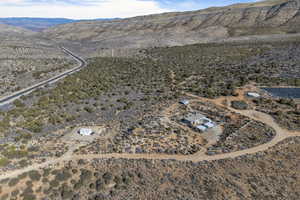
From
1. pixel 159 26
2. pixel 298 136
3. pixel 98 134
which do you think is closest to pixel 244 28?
pixel 159 26

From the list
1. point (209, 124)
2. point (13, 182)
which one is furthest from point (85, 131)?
point (209, 124)

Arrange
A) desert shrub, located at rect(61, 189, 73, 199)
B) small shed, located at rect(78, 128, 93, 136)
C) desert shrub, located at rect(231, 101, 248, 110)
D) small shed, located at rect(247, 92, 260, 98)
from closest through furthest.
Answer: desert shrub, located at rect(61, 189, 73, 199)
small shed, located at rect(78, 128, 93, 136)
desert shrub, located at rect(231, 101, 248, 110)
small shed, located at rect(247, 92, 260, 98)

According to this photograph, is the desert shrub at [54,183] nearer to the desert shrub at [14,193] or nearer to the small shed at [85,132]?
the desert shrub at [14,193]

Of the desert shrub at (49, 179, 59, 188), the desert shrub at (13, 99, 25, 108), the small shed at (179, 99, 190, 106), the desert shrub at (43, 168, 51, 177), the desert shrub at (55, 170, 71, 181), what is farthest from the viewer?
the small shed at (179, 99, 190, 106)

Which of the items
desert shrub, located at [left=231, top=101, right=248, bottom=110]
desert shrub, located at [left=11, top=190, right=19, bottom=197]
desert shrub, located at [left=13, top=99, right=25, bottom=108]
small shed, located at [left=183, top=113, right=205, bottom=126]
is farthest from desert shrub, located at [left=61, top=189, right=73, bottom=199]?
desert shrub, located at [left=231, top=101, right=248, bottom=110]

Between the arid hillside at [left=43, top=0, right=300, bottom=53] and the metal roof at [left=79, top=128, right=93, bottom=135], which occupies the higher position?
the arid hillside at [left=43, top=0, right=300, bottom=53]

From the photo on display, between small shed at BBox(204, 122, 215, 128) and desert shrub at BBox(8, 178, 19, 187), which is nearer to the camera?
desert shrub at BBox(8, 178, 19, 187)

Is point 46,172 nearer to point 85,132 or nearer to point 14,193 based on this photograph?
point 14,193

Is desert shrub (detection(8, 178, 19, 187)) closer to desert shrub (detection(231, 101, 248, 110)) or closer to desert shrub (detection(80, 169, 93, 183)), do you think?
desert shrub (detection(80, 169, 93, 183))

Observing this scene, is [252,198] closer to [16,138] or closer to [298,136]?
[298,136]

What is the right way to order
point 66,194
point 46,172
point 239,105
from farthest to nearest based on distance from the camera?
point 239,105
point 46,172
point 66,194

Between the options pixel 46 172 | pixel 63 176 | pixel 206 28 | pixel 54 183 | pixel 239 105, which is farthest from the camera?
pixel 206 28
